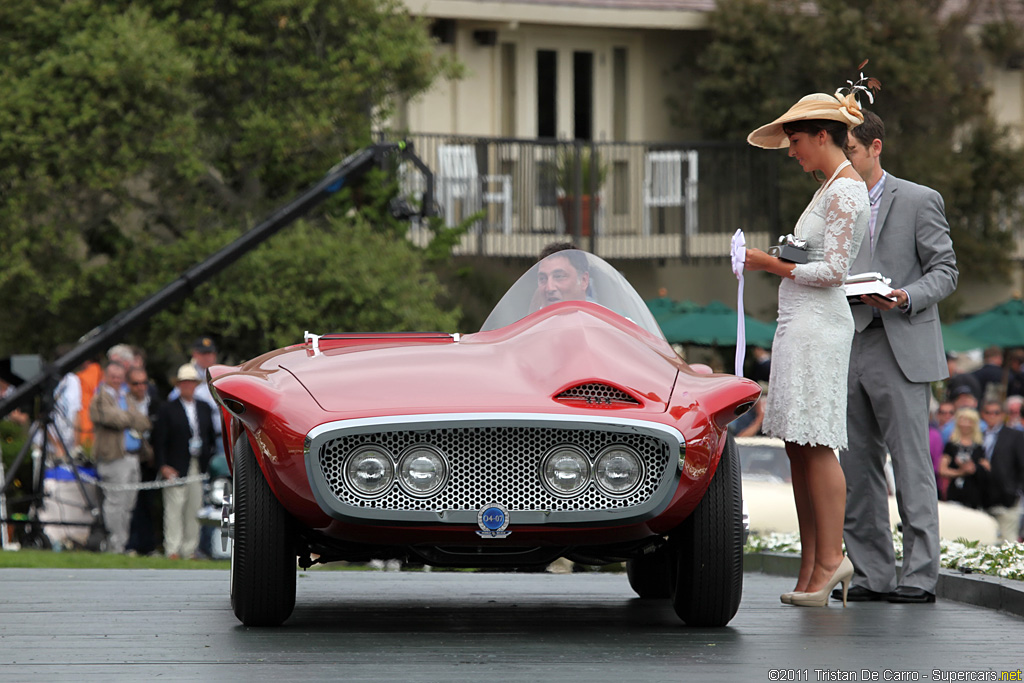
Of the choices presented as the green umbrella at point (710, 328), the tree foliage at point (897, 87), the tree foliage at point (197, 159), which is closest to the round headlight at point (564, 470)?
the tree foliage at point (197, 159)

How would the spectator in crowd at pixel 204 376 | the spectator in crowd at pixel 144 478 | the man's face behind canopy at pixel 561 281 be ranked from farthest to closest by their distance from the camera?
1. the spectator in crowd at pixel 204 376
2. the spectator in crowd at pixel 144 478
3. the man's face behind canopy at pixel 561 281

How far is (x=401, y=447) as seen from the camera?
504 centimetres

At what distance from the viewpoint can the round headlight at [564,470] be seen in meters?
5.06

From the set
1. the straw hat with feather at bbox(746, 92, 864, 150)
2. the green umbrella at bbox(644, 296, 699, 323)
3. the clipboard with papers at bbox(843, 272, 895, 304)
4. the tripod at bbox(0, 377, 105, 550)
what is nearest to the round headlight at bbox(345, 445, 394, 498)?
the straw hat with feather at bbox(746, 92, 864, 150)

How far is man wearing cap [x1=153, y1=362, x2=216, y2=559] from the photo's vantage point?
13.2 meters

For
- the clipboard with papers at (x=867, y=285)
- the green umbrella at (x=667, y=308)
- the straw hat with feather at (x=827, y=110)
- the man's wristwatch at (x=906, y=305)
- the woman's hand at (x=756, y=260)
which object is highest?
the straw hat with feather at (x=827, y=110)

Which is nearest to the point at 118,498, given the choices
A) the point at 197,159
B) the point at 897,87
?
the point at 197,159

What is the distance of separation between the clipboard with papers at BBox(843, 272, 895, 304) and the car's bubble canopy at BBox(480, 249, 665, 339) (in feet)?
2.74

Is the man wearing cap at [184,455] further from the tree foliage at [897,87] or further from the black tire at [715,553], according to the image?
the tree foliage at [897,87]

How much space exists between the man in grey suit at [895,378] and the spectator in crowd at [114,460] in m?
8.01

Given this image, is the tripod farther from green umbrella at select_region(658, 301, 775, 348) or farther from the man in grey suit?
green umbrella at select_region(658, 301, 775, 348)

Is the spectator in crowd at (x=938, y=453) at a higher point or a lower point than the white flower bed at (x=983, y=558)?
lower

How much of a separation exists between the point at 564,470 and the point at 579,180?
19850mm

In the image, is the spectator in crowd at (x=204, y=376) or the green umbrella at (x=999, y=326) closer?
the spectator in crowd at (x=204, y=376)
